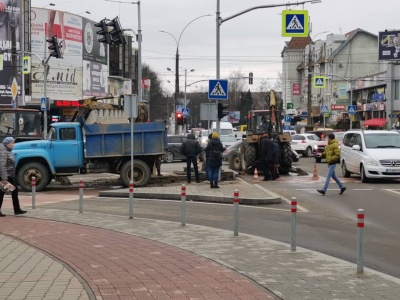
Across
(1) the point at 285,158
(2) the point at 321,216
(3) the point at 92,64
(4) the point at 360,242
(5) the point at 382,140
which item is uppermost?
(3) the point at 92,64

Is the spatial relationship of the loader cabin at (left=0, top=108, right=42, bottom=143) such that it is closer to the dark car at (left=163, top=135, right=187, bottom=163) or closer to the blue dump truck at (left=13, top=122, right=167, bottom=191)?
the blue dump truck at (left=13, top=122, right=167, bottom=191)

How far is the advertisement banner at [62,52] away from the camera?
60969mm

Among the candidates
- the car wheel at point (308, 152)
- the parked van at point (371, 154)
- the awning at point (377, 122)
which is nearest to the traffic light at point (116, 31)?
the parked van at point (371, 154)

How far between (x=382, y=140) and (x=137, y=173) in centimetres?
909

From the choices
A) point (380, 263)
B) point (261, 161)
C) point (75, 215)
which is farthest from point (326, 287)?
point (261, 161)

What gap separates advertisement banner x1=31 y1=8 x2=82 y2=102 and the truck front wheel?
128 ft

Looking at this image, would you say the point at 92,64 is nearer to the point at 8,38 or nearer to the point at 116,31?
the point at 8,38

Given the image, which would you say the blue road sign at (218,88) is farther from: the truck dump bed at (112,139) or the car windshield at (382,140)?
the car windshield at (382,140)

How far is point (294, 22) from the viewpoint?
889 inches

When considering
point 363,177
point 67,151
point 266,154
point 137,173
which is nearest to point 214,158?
point 137,173

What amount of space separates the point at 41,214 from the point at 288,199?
690 centimetres

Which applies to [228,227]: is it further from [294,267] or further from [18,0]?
[18,0]

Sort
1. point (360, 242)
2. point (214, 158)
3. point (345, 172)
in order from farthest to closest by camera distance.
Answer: point (345, 172)
point (214, 158)
point (360, 242)

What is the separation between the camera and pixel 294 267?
888 cm
